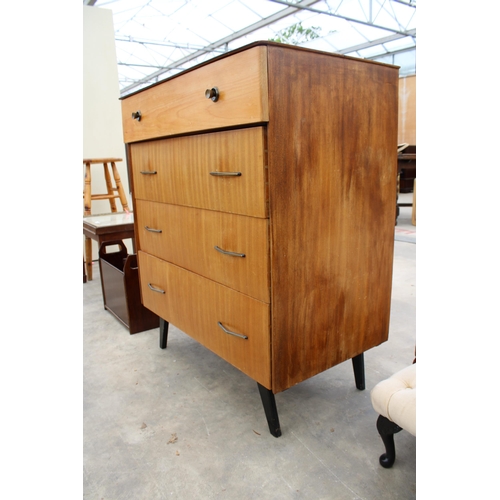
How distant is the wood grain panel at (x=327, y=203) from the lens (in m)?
0.97

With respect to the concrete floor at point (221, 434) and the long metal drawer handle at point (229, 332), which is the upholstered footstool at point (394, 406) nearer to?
the concrete floor at point (221, 434)

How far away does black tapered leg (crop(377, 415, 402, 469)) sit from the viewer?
1.00 metres

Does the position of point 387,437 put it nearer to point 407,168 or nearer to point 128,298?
point 128,298

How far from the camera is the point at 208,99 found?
3.45ft

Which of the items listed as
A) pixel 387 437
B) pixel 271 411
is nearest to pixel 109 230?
pixel 271 411

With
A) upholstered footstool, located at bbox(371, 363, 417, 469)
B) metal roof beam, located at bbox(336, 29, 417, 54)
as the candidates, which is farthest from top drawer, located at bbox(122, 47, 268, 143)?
metal roof beam, located at bbox(336, 29, 417, 54)

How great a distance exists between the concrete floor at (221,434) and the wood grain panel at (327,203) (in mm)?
204

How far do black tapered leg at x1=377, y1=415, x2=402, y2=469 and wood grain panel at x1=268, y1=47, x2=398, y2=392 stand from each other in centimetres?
22

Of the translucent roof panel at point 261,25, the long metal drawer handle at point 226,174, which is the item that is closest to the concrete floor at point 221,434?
the long metal drawer handle at point 226,174

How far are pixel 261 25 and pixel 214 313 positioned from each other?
25.5ft

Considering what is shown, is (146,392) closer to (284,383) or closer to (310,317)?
(284,383)

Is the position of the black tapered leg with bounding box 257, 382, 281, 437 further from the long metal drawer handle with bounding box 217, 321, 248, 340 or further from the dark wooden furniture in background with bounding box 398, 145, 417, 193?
the dark wooden furniture in background with bounding box 398, 145, 417, 193
